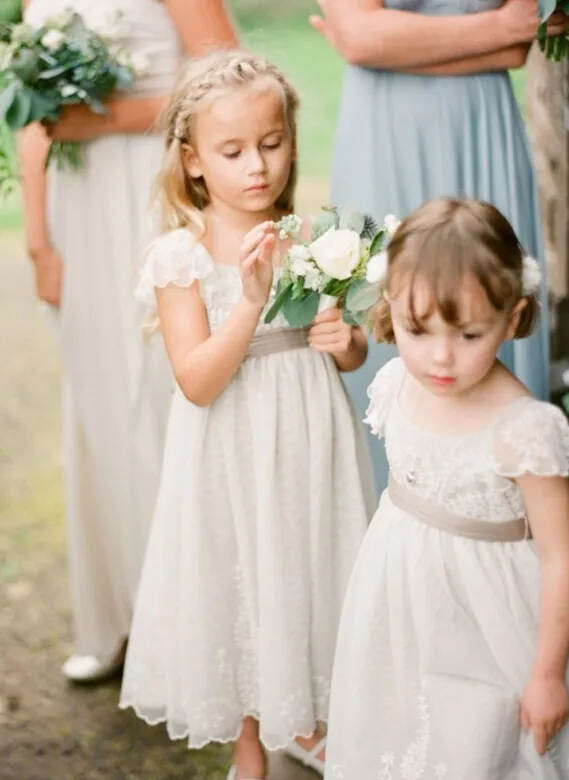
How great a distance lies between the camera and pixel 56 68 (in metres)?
2.38

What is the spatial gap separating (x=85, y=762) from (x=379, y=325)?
1391mm

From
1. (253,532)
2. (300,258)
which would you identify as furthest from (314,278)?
(253,532)

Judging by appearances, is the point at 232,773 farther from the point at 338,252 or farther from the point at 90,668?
the point at 338,252

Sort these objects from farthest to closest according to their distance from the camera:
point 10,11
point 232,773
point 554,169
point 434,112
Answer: point 554,169 < point 10,11 < point 232,773 < point 434,112

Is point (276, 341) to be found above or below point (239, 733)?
above

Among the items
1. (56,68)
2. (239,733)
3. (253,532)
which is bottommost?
(239,733)

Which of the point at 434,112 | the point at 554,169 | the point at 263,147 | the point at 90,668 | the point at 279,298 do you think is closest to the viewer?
the point at 279,298

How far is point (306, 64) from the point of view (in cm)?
243

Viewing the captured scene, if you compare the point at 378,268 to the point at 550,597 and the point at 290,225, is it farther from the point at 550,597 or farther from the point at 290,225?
the point at 550,597

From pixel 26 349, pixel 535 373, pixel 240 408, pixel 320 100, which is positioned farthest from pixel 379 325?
pixel 26 349

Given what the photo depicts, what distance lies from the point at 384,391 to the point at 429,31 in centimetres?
81

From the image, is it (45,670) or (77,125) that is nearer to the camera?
(77,125)

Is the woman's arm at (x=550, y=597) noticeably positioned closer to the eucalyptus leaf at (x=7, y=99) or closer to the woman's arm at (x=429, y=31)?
the woman's arm at (x=429, y=31)

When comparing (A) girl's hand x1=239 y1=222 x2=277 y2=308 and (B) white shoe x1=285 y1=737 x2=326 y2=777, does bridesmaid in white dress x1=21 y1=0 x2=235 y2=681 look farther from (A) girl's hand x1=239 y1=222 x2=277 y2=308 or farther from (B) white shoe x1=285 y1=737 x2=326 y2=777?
(A) girl's hand x1=239 y1=222 x2=277 y2=308
